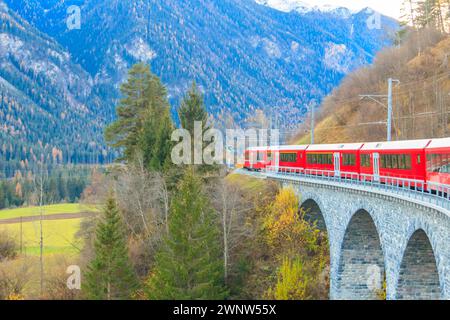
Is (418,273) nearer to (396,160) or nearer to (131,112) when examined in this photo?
(396,160)

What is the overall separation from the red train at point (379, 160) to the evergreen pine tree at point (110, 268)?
48.5ft

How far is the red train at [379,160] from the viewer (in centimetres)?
2434

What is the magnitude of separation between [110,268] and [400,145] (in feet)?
64.0

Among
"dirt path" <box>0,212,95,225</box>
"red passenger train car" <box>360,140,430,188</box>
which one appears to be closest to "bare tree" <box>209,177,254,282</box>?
"red passenger train car" <box>360,140,430,188</box>

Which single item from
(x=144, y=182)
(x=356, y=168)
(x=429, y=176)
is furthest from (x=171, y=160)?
(x=429, y=176)

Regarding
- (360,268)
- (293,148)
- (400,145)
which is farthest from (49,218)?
(400,145)

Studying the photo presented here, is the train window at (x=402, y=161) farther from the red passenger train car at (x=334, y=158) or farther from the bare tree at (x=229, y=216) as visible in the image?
the bare tree at (x=229, y=216)

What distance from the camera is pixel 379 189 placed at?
2817cm

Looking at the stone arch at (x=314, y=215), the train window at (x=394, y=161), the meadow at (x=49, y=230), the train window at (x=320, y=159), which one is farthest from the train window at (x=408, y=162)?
the meadow at (x=49, y=230)

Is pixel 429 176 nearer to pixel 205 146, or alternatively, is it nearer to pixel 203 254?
pixel 203 254

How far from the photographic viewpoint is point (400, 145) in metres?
29.5

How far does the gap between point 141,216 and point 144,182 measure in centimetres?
281

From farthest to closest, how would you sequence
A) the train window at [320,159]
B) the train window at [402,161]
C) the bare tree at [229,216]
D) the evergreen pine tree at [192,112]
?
the evergreen pine tree at [192,112] < the train window at [320,159] < the bare tree at [229,216] < the train window at [402,161]

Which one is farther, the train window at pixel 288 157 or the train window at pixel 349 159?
the train window at pixel 288 157
